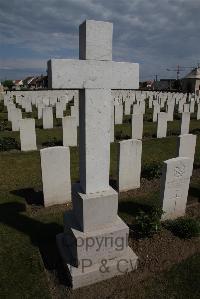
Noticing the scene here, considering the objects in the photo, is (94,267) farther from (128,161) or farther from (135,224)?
(128,161)

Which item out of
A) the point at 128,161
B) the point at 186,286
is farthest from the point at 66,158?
the point at 186,286

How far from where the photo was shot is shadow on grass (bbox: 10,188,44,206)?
21.3 ft

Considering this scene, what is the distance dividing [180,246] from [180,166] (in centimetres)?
155

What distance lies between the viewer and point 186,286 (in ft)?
13.3

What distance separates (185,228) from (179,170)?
3.75ft

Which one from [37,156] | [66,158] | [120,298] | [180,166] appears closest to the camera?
[120,298]

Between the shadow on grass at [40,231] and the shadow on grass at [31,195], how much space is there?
29 centimetres

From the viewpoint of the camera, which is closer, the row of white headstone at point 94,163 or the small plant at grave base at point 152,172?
the row of white headstone at point 94,163

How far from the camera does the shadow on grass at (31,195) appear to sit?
6.50 meters

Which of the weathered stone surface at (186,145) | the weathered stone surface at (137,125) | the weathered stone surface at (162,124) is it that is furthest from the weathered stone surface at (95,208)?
the weathered stone surface at (162,124)

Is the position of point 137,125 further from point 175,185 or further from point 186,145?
point 175,185

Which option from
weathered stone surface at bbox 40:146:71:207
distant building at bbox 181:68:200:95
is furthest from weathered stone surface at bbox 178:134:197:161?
distant building at bbox 181:68:200:95

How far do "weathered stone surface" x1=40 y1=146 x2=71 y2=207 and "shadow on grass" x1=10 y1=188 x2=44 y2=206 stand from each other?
395mm

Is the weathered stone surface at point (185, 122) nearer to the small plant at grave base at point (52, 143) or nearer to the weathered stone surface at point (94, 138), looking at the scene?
the small plant at grave base at point (52, 143)
